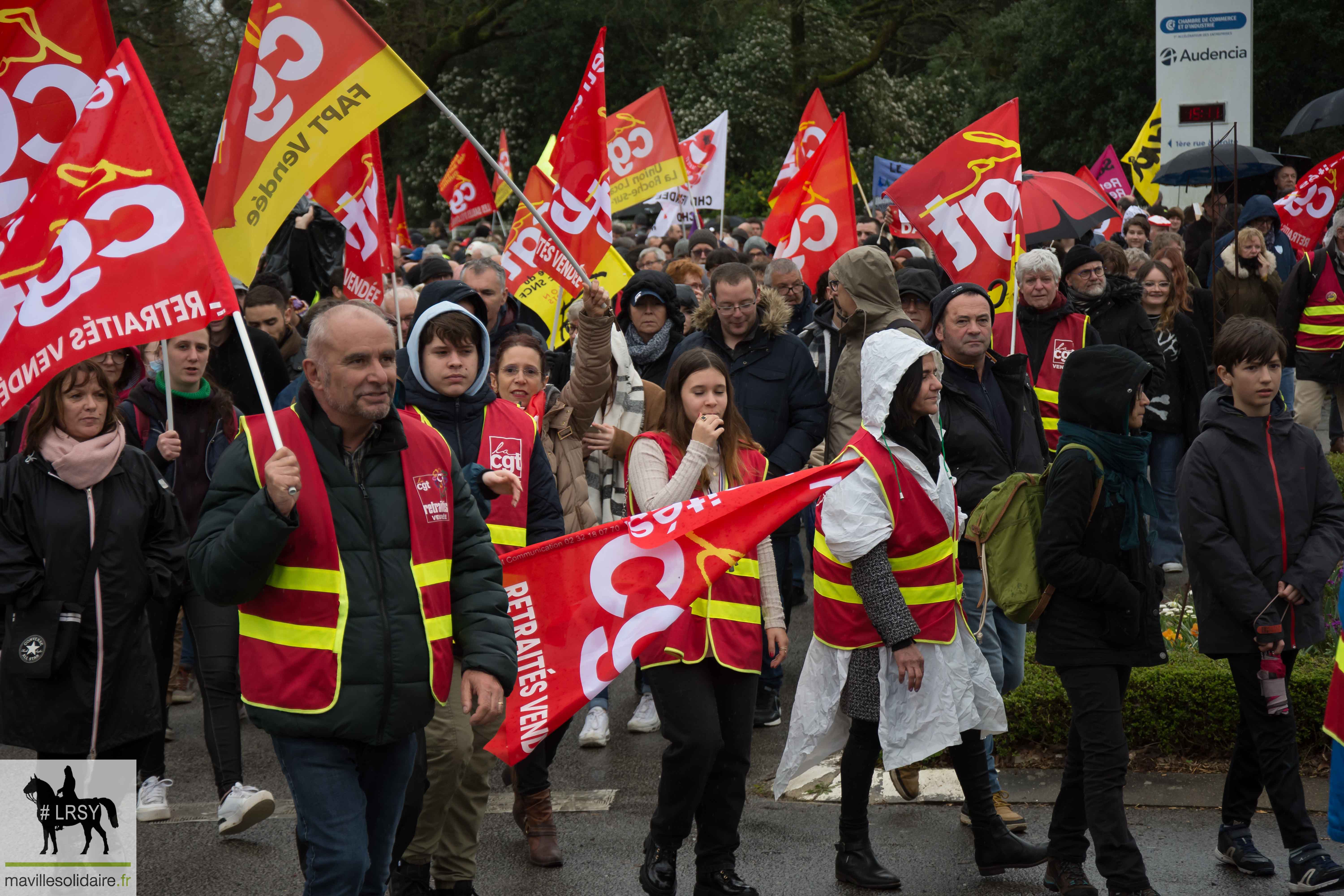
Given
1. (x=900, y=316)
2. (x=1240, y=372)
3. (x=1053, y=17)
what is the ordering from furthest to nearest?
(x=1053, y=17) → (x=900, y=316) → (x=1240, y=372)

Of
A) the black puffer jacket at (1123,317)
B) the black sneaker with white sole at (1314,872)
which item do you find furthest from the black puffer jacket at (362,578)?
the black puffer jacket at (1123,317)

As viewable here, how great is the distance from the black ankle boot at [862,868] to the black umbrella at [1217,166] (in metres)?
13.6

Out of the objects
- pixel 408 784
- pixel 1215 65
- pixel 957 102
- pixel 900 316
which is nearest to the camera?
pixel 408 784

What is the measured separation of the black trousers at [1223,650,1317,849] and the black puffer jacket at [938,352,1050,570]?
107cm

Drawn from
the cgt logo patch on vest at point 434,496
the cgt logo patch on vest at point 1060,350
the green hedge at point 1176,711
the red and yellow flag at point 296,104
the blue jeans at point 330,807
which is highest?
the red and yellow flag at point 296,104

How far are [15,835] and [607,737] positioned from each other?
254 cm

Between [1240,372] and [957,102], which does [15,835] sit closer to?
[1240,372]

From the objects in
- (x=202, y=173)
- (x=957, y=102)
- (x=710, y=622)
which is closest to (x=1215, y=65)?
(x=957, y=102)

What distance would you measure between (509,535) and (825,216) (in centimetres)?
535

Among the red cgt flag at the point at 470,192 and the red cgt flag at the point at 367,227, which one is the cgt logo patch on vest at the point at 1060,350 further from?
the red cgt flag at the point at 470,192

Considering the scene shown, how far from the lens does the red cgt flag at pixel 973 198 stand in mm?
7465

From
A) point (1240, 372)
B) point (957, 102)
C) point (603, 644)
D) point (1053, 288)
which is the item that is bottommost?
point (603, 644)

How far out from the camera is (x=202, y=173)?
3678cm

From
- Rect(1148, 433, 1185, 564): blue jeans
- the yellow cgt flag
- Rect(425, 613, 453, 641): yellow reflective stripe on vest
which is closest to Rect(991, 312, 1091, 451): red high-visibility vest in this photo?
Rect(1148, 433, 1185, 564): blue jeans
